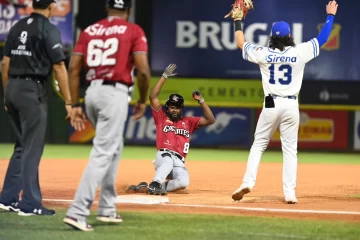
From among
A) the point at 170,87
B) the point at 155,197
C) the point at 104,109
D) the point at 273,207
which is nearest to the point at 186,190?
the point at 155,197

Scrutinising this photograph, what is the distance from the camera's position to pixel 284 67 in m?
10.2

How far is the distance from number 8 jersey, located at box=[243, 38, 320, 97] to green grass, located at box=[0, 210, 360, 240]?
73.5 inches

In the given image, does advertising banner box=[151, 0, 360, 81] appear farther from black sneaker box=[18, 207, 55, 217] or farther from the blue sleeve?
black sneaker box=[18, 207, 55, 217]

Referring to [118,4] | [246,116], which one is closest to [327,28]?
[118,4]

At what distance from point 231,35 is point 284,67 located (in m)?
11.5

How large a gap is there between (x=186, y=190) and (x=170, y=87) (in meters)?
10.1

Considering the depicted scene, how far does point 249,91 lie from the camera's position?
2181 centimetres

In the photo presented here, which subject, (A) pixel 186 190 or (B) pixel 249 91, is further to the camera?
(B) pixel 249 91

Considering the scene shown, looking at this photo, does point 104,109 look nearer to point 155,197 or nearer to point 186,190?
point 155,197

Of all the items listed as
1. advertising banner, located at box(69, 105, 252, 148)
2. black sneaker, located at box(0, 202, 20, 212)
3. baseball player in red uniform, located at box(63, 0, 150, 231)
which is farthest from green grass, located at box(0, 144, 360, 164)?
baseball player in red uniform, located at box(63, 0, 150, 231)

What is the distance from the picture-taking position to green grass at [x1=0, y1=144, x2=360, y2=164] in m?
19.0

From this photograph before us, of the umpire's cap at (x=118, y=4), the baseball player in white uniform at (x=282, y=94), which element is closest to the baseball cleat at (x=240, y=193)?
the baseball player in white uniform at (x=282, y=94)

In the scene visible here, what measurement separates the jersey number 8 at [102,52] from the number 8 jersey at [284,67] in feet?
9.05

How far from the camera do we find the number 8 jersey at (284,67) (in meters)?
10.2
